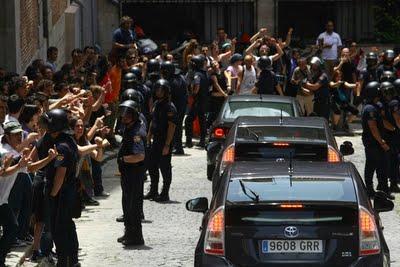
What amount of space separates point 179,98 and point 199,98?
1534 mm

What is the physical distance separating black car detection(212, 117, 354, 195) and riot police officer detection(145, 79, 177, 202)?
9.93 feet

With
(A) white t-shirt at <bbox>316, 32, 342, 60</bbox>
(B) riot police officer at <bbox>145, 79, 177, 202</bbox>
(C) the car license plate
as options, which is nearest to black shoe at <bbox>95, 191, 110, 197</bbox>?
(B) riot police officer at <bbox>145, 79, 177, 202</bbox>

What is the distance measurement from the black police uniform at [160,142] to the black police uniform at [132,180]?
3.50m

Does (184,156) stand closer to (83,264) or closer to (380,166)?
(380,166)

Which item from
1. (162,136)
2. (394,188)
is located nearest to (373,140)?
(394,188)

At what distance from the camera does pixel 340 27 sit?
3884 cm

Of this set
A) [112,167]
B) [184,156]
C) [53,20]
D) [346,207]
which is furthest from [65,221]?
[53,20]

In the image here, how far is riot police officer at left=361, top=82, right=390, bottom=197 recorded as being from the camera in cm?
2005

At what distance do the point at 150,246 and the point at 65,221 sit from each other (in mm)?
2574

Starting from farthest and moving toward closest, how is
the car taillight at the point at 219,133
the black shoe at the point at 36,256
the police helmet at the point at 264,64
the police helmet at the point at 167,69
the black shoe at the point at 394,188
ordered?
the police helmet at the point at 264,64, the police helmet at the point at 167,69, the black shoe at the point at 394,188, the car taillight at the point at 219,133, the black shoe at the point at 36,256

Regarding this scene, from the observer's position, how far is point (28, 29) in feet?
89.0

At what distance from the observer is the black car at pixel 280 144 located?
15.9 m

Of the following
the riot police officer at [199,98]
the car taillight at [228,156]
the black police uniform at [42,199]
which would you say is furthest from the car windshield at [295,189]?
the riot police officer at [199,98]

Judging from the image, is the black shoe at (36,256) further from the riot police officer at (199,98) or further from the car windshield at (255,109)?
the riot police officer at (199,98)
